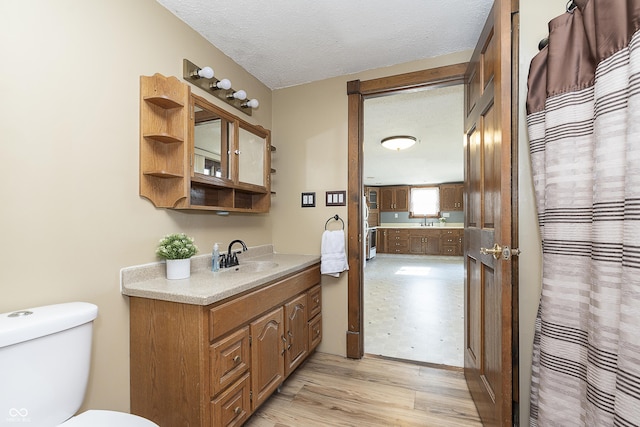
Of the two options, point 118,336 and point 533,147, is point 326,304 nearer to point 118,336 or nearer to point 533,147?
point 118,336

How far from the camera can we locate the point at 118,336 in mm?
1326

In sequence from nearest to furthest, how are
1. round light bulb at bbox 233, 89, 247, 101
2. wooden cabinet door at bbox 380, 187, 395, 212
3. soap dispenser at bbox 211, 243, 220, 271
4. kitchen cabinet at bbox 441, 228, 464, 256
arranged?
soap dispenser at bbox 211, 243, 220, 271 < round light bulb at bbox 233, 89, 247, 101 < kitchen cabinet at bbox 441, 228, 464, 256 < wooden cabinet door at bbox 380, 187, 395, 212

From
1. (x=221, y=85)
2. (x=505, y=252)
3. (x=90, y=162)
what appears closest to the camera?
(x=505, y=252)

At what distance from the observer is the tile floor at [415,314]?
96.5 inches

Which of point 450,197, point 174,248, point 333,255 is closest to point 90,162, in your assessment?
point 174,248

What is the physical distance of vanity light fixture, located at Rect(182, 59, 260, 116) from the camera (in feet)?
5.63

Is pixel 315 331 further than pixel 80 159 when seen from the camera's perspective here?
Yes

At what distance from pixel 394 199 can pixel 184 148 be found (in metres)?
7.80

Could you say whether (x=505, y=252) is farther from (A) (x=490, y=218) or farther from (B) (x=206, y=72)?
(B) (x=206, y=72)

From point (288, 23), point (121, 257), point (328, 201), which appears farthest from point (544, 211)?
point (121, 257)

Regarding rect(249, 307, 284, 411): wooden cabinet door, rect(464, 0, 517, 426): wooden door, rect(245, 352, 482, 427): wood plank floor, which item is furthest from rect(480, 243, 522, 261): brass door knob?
rect(249, 307, 284, 411): wooden cabinet door

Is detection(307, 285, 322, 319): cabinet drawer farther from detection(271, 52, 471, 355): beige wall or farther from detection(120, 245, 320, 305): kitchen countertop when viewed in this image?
detection(120, 245, 320, 305): kitchen countertop

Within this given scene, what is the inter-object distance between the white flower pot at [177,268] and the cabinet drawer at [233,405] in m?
0.61

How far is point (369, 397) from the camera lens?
1797 millimetres
